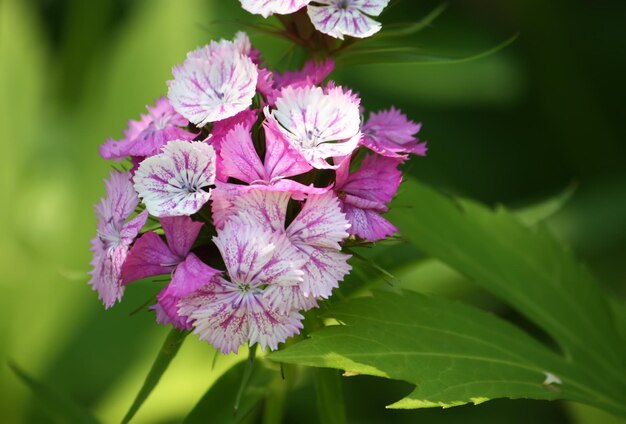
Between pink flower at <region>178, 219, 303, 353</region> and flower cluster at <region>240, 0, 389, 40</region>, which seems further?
flower cluster at <region>240, 0, 389, 40</region>

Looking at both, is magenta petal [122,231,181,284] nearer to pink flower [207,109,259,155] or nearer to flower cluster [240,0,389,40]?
pink flower [207,109,259,155]

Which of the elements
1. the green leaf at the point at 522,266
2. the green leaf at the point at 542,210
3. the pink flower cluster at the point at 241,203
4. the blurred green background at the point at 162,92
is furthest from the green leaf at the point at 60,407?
the green leaf at the point at 542,210

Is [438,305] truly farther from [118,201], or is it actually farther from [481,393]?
[118,201]

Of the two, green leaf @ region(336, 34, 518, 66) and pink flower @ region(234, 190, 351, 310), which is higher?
green leaf @ region(336, 34, 518, 66)

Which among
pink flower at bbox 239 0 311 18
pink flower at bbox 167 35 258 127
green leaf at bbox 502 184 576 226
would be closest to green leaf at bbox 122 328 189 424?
pink flower at bbox 167 35 258 127

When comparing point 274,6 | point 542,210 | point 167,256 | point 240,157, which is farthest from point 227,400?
point 542,210

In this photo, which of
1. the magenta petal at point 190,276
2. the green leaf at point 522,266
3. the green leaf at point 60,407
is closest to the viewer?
the magenta petal at point 190,276

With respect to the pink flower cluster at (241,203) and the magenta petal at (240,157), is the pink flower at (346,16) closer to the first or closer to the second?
the pink flower cluster at (241,203)

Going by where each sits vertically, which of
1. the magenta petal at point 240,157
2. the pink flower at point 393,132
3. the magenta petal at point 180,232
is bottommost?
the magenta petal at point 180,232
